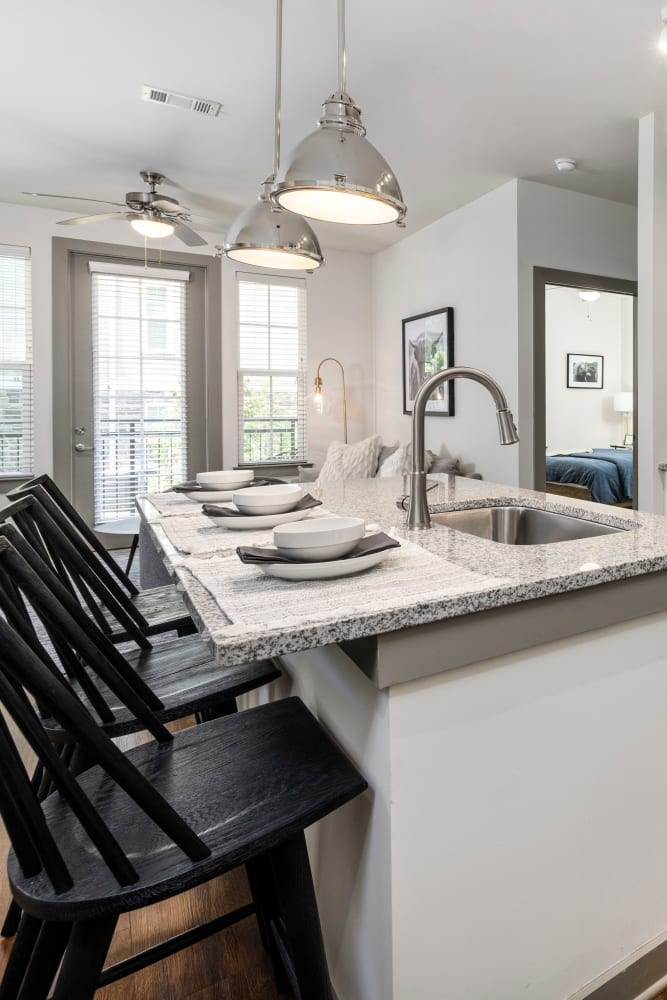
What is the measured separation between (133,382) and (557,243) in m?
3.36

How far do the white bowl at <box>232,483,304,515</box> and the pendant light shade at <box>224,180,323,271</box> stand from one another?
1.05m

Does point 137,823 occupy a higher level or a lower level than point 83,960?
higher

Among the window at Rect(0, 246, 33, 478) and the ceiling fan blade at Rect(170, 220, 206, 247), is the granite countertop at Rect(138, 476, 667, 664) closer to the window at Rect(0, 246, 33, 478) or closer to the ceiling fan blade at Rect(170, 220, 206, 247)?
the ceiling fan blade at Rect(170, 220, 206, 247)

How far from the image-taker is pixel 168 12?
2.28 meters

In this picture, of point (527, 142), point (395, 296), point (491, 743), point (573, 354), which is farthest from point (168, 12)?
point (573, 354)

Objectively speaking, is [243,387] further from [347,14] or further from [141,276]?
[347,14]

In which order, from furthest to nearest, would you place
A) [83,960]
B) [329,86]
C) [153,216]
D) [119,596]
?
[153,216], [329,86], [119,596], [83,960]

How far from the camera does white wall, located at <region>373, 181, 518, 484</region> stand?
393cm

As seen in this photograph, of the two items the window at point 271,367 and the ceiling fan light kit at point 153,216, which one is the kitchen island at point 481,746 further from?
the window at point 271,367

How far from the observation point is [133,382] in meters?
4.75

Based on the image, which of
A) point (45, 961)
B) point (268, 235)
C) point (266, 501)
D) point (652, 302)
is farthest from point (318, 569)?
point (652, 302)

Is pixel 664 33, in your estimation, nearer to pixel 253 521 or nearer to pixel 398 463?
pixel 253 521

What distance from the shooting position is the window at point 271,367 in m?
5.07

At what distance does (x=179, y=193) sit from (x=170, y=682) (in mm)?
3896
